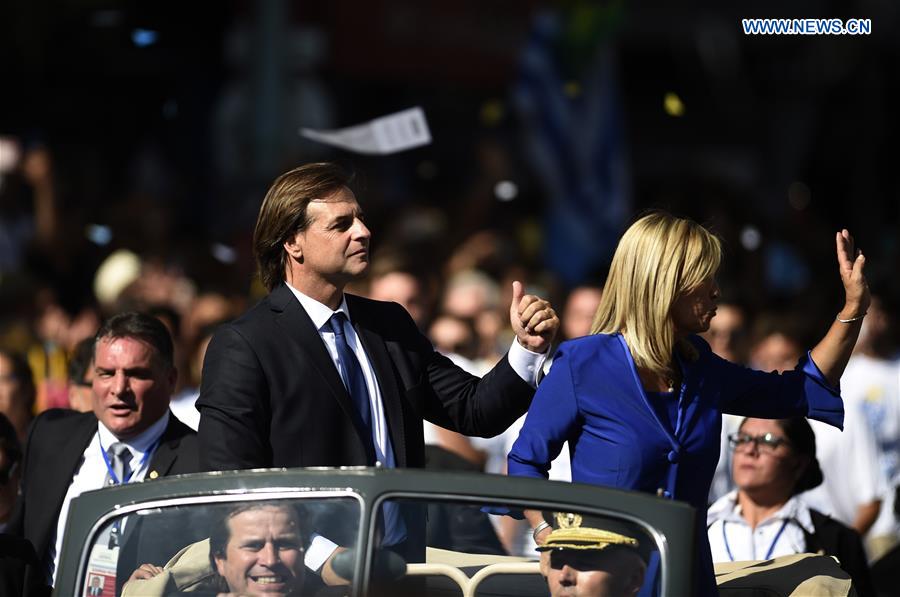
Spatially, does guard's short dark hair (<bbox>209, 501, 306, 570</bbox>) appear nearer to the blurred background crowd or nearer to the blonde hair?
the blonde hair

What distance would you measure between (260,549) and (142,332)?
7.79ft

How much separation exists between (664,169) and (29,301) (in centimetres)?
1533

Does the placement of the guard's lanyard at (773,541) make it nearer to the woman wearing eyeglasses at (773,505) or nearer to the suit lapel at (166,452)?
the woman wearing eyeglasses at (773,505)

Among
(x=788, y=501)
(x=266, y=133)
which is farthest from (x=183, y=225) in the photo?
(x=788, y=501)

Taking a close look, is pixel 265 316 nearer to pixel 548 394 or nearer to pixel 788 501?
pixel 548 394

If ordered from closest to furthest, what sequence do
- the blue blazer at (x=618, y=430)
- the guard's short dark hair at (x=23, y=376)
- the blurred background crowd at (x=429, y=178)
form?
the blue blazer at (x=618, y=430), the guard's short dark hair at (x=23, y=376), the blurred background crowd at (x=429, y=178)

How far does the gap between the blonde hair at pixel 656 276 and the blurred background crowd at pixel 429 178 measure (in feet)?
9.44

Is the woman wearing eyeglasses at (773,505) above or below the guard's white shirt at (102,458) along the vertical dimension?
below

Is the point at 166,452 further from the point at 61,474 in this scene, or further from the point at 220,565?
the point at 220,565

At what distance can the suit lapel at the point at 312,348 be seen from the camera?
5.30 metres

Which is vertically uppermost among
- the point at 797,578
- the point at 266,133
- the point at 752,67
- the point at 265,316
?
the point at 752,67

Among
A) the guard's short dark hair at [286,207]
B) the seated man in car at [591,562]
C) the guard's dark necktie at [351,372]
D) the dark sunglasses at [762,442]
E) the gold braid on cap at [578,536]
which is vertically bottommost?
the seated man in car at [591,562]

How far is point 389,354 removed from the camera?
564 centimetres

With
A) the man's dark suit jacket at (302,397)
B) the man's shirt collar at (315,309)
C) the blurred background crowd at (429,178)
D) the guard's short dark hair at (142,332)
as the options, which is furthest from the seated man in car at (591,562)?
the blurred background crowd at (429,178)
